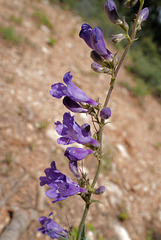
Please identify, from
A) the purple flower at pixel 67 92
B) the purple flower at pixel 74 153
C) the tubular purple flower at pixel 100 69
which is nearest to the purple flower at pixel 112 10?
the tubular purple flower at pixel 100 69

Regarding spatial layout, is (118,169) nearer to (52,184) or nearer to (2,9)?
(52,184)

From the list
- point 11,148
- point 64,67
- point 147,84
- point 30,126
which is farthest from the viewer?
point 147,84

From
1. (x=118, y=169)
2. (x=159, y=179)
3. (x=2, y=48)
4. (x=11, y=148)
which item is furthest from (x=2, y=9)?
(x=159, y=179)

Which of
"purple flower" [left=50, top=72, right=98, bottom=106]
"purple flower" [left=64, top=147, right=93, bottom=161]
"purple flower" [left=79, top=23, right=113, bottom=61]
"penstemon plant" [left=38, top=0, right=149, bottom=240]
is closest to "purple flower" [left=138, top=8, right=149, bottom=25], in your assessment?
"penstemon plant" [left=38, top=0, right=149, bottom=240]

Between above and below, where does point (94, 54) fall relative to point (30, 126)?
below

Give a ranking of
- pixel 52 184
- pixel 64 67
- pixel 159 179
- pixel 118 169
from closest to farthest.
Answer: pixel 52 184 → pixel 118 169 → pixel 159 179 → pixel 64 67
